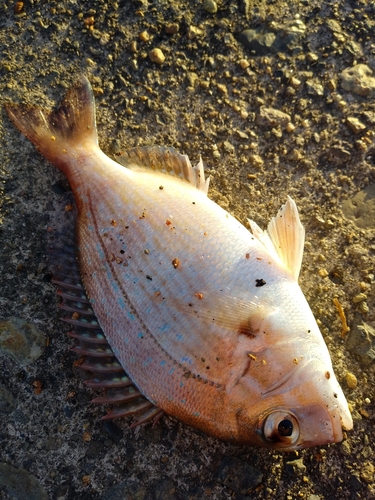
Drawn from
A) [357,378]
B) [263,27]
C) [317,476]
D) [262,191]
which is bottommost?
[317,476]

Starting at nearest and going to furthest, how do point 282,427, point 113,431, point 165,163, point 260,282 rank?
point 282,427 → point 260,282 → point 113,431 → point 165,163

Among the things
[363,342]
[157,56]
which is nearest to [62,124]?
[157,56]

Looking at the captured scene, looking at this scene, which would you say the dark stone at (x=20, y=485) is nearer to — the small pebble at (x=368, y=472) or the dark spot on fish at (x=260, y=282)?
the dark spot on fish at (x=260, y=282)

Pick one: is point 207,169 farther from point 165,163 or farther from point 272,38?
point 272,38

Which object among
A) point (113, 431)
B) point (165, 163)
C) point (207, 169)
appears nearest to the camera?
point (113, 431)

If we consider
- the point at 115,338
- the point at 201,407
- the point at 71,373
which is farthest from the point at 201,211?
the point at 71,373

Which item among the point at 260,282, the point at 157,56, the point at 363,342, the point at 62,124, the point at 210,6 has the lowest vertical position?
the point at 363,342

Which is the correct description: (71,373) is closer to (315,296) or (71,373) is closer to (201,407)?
(201,407)
